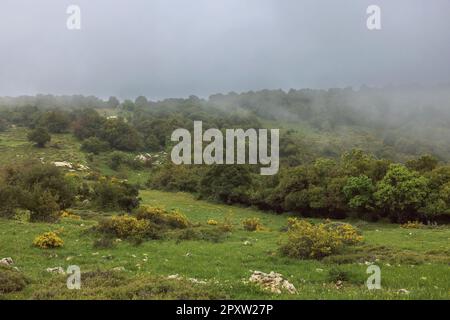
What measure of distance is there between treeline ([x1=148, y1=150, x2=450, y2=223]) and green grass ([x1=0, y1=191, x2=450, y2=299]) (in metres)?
16.1

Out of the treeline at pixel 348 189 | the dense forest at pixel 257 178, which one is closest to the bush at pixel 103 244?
the dense forest at pixel 257 178

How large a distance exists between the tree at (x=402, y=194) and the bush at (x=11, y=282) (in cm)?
3830

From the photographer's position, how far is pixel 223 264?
63.2 feet

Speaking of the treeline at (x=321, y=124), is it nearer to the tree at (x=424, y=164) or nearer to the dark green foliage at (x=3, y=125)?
the dark green foliage at (x=3, y=125)

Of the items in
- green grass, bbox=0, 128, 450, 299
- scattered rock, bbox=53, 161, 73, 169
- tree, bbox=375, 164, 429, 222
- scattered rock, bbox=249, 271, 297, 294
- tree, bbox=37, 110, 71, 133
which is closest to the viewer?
green grass, bbox=0, 128, 450, 299

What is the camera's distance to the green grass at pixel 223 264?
1188 cm

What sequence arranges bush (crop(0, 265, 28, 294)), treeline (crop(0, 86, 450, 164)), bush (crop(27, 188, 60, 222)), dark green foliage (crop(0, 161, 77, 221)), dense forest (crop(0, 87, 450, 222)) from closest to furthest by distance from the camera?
bush (crop(0, 265, 28, 294)) < dark green foliage (crop(0, 161, 77, 221)) < bush (crop(27, 188, 60, 222)) < dense forest (crop(0, 87, 450, 222)) < treeline (crop(0, 86, 450, 164))

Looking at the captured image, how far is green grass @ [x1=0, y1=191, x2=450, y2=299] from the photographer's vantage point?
468 inches

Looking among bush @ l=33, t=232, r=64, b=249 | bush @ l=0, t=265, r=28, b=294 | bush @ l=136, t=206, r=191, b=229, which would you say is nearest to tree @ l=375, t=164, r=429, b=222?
bush @ l=136, t=206, r=191, b=229

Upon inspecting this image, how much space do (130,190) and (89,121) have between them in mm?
76594

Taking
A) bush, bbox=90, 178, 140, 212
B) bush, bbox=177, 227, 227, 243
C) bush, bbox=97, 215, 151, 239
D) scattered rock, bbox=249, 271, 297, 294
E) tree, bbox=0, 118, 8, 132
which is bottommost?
bush, bbox=90, 178, 140, 212

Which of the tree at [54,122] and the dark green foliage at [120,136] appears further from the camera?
the tree at [54,122]

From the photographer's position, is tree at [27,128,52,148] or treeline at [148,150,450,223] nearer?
treeline at [148,150,450,223]

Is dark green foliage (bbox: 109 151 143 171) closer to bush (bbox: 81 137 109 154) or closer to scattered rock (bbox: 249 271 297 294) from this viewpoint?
bush (bbox: 81 137 109 154)
